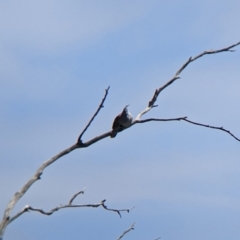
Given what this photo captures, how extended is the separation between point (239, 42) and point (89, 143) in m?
2.55

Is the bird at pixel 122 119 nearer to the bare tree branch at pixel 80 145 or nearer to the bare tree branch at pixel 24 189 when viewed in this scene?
the bare tree branch at pixel 80 145

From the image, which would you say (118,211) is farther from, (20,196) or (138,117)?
(20,196)

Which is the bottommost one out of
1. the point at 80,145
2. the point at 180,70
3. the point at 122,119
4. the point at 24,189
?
the point at 24,189

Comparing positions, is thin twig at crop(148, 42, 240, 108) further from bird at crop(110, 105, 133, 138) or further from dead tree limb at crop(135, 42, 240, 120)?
bird at crop(110, 105, 133, 138)

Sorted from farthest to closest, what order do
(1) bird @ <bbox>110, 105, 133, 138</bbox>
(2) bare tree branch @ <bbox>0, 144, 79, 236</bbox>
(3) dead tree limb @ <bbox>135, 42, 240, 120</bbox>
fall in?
(1) bird @ <bbox>110, 105, 133, 138</bbox> → (3) dead tree limb @ <bbox>135, 42, 240, 120</bbox> → (2) bare tree branch @ <bbox>0, 144, 79, 236</bbox>

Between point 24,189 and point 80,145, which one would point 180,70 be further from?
point 24,189

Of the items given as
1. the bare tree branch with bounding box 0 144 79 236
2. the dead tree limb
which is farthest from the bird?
the bare tree branch with bounding box 0 144 79 236

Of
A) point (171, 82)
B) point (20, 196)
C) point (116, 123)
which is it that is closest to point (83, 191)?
point (20, 196)

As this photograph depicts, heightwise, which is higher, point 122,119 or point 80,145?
point 122,119

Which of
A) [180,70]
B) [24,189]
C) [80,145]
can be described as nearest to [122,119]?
[180,70]

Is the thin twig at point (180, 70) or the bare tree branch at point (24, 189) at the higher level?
the thin twig at point (180, 70)

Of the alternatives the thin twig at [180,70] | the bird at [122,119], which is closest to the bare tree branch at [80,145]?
the thin twig at [180,70]

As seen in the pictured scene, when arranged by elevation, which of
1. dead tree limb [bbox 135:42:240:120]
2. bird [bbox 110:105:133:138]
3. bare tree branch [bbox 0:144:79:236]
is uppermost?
bird [bbox 110:105:133:138]

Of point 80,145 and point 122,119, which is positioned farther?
point 122,119
